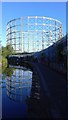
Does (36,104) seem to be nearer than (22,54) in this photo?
Yes

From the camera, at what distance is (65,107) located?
8.47m

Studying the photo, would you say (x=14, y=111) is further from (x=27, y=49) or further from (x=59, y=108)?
(x=27, y=49)

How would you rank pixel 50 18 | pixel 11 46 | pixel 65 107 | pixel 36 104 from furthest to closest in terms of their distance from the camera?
pixel 11 46 < pixel 50 18 < pixel 36 104 < pixel 65 107

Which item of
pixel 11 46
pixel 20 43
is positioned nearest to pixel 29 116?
pixel 20 43

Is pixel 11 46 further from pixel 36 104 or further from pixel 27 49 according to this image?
pixel 36 104

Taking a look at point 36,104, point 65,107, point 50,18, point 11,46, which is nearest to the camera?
point 65,107

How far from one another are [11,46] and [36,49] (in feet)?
37.9

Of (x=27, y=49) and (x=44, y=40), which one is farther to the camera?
(x=27, y=49)

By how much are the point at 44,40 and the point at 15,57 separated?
12.9 meters

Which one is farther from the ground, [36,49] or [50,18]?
[50,18]

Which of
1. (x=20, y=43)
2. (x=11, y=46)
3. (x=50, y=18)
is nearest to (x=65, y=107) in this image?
(x=50, y=18)

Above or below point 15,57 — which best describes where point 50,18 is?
above

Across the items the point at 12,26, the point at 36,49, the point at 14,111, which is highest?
the point at 12,26

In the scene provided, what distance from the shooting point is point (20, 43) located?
98125mm
